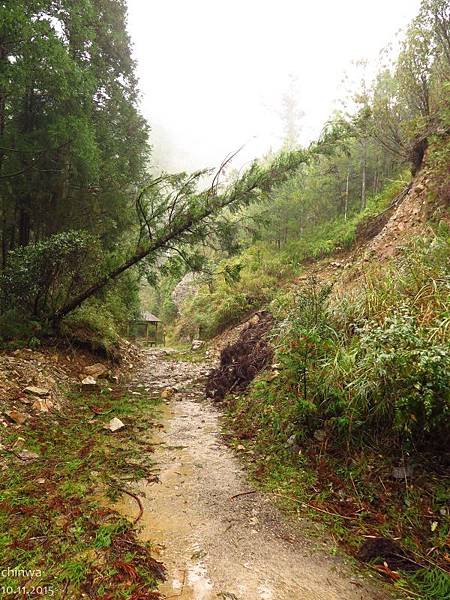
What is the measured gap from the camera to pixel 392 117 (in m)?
9.85

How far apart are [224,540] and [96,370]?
5.52m

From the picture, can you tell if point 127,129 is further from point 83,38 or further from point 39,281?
point 39,281

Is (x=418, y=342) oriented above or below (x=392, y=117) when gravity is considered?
below

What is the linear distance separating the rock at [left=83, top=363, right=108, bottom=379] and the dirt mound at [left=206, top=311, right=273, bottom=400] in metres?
2.26

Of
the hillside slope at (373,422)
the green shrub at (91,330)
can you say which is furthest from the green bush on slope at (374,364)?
the green shrub at (91,330)

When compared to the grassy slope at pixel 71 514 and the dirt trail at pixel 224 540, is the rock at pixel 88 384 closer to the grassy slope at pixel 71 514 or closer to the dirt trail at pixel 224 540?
the grassy slope at pixel 71 514

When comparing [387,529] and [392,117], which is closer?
[387,529]

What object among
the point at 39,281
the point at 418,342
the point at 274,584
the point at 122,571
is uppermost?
the point at 39,281

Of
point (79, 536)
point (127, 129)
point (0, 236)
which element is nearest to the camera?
point (79, 536)

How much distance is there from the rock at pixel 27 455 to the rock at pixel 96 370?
3.49 metres

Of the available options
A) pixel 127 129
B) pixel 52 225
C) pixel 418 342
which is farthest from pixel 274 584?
pixel 127 129

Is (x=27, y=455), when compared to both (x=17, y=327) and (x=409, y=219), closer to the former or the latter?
(x=17, y=327)

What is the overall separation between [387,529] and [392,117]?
35.4ft

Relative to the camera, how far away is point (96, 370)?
23.4ft
